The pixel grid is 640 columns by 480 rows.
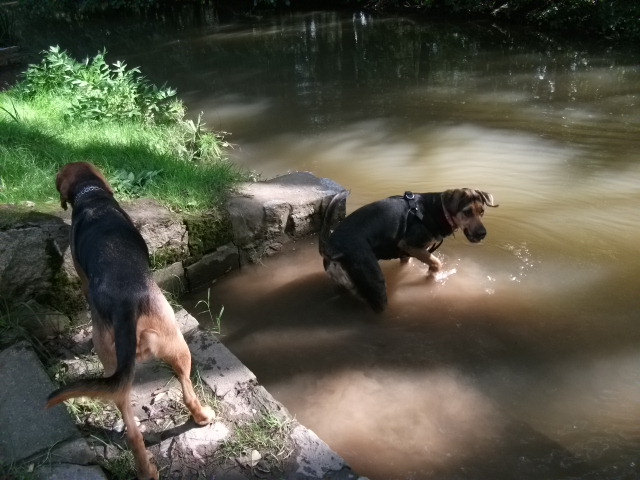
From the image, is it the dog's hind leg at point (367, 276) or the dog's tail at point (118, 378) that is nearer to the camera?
the dog's tail at point (118, 378)

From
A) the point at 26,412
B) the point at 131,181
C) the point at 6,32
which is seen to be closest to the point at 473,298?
the point at 131,181

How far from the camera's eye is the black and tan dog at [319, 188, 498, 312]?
4195mm

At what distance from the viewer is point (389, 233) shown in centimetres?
446

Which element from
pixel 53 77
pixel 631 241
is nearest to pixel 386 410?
pixel 631 241

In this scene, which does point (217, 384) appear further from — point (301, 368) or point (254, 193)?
point (254, 193)

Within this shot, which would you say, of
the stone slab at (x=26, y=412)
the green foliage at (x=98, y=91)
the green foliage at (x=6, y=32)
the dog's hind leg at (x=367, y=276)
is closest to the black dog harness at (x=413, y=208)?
the dog's hind leg at (x=367, y=276)

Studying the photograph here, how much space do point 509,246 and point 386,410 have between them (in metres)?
2.40

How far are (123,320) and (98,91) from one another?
17.7 feet

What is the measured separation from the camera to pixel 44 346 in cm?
366

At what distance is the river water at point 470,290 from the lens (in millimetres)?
3217

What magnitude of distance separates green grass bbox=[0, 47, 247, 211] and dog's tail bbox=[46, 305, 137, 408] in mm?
2091

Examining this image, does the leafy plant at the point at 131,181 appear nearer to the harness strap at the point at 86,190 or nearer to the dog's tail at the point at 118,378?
the harness strap at the point at 86,190

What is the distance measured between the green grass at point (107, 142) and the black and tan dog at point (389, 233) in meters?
1.25

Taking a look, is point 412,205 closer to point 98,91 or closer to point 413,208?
point 413,208
